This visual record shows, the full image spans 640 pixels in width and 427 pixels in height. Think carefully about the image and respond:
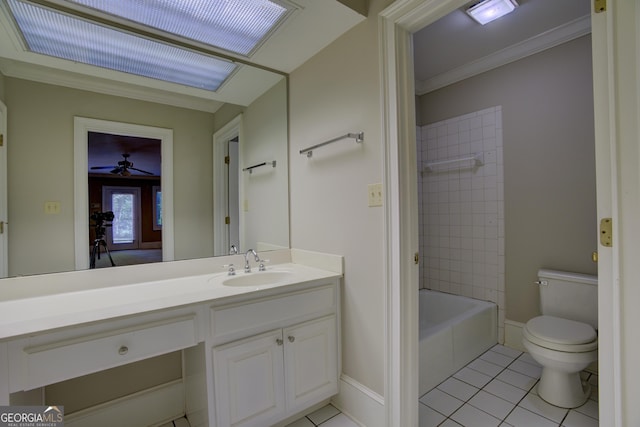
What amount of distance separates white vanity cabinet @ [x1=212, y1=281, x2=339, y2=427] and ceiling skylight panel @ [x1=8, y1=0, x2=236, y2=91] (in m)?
1.41

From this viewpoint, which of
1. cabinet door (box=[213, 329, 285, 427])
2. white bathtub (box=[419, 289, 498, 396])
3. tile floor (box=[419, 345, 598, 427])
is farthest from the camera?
white bathtub (box=[419, 289, 498, 396])

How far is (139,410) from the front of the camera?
153 cm

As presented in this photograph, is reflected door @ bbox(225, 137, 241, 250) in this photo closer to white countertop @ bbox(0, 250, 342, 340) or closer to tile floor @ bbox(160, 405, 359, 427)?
white countertop @ bbox(0, 250, 342, 340)

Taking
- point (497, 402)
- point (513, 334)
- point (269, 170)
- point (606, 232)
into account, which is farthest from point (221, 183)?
point (513, 334)

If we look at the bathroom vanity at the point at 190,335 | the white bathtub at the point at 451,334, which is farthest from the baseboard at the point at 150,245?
the white bathtub at the point at 451,334

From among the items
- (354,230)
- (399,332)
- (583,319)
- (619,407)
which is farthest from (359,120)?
(583,319)

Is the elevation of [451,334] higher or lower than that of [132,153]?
lower

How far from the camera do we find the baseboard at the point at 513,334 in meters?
2.38

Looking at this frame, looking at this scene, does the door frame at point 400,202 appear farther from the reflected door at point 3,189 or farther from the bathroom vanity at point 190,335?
the reflected door at point 3,189

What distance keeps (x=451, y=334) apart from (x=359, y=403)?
0.87 meters

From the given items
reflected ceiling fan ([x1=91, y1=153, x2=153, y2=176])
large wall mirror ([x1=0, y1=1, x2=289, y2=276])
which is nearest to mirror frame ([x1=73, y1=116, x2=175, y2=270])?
large wall mirror ([x1=0, y1=1, x2=289, y2=276])

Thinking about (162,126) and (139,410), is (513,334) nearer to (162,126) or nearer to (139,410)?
(139,410)

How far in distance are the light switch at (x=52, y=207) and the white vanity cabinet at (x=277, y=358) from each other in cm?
93

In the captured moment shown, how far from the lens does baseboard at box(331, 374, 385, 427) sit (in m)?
1.48
